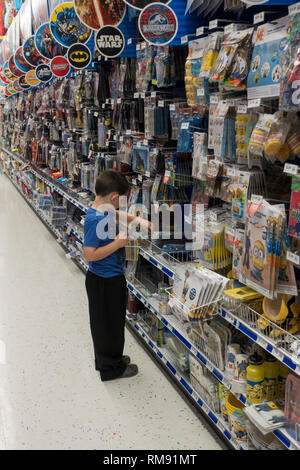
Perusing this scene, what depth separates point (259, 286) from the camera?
2.23m

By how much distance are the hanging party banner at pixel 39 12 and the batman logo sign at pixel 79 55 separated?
6.00 feet

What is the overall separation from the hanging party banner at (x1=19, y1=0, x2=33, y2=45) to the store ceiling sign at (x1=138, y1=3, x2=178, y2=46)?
5034 mm

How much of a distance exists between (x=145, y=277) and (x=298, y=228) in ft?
7.94

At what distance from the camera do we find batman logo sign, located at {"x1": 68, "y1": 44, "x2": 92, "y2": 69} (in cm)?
441

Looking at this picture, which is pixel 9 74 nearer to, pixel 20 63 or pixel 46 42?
pixel 20 63

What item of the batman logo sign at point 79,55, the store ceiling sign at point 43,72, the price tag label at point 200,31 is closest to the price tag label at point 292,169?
the price tag label at point 200,31

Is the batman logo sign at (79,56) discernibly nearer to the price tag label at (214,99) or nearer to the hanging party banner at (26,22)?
the price tag label at (214,99)

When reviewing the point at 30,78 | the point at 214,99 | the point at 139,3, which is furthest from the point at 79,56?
the point at 30,78

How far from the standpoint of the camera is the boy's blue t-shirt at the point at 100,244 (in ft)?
10.3

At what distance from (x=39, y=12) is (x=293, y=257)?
18.8ft

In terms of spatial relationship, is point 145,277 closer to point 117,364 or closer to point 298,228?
point 117,364

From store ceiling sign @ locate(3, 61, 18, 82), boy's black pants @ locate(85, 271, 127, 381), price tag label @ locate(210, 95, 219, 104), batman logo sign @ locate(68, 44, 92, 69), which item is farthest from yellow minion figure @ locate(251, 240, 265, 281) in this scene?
store ceiling sign @ locate(3, 61, 18, 82)

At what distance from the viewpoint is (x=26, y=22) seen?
7406 millimetres

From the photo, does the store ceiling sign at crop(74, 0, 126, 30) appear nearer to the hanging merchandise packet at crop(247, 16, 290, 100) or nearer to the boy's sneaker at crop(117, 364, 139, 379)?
the hanging merchandise packet at crop(247, 16, 290, 100)
